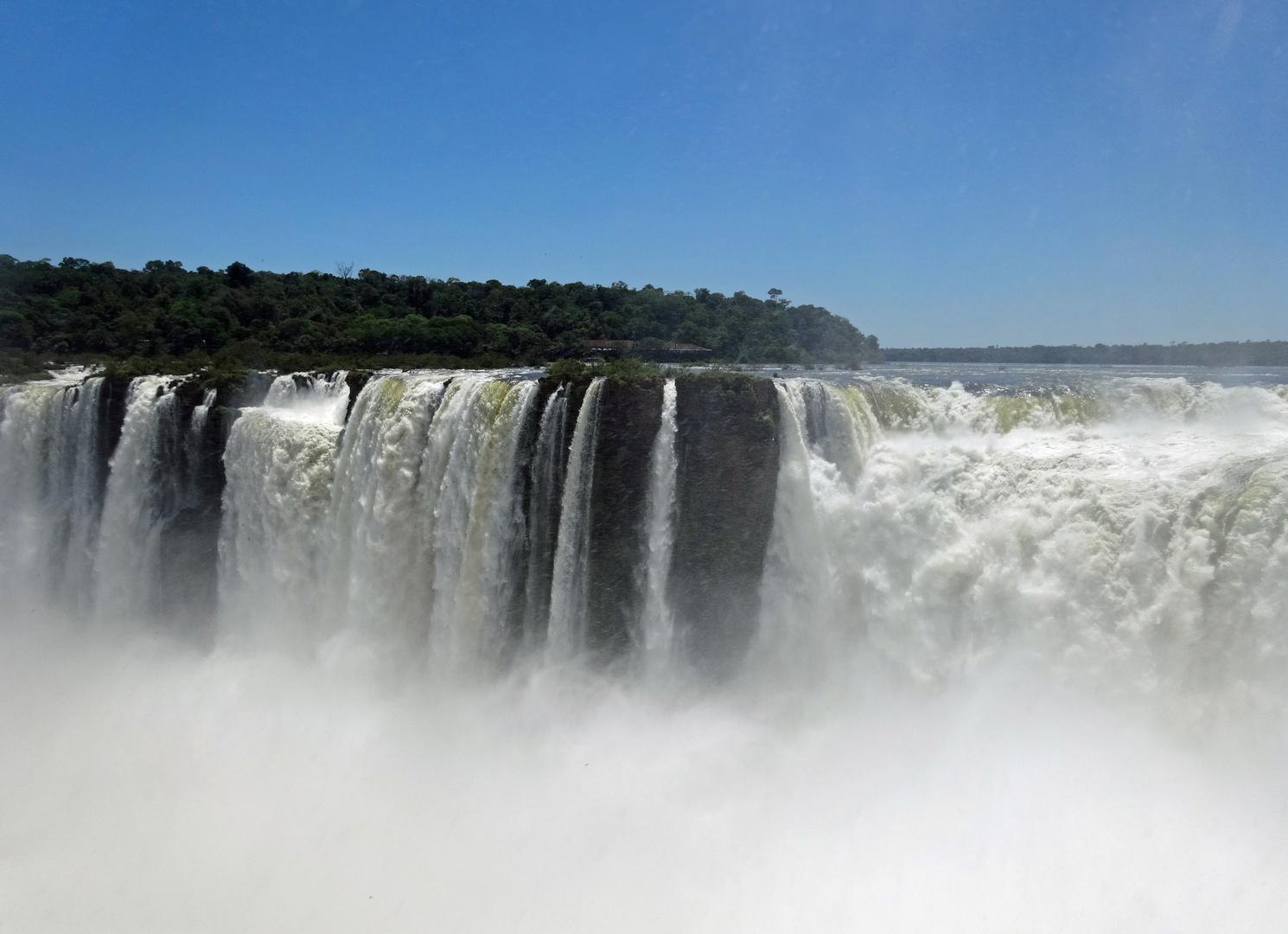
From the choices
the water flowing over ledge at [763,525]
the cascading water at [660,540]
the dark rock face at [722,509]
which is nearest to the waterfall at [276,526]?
the water flowing over ledge at [763,525]

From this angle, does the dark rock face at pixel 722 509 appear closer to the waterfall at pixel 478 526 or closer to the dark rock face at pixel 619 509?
the dark rock face at pixel 619 509

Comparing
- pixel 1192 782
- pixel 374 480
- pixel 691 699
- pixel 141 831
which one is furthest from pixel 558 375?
pixel 1192 782

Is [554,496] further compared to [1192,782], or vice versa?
[554,496]

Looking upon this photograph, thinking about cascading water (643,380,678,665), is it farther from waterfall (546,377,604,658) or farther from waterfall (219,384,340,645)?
waterfall (219,384,340,645)

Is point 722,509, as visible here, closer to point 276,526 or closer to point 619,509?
point 619,509

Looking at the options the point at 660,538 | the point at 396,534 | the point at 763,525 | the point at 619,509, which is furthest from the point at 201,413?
the point at 763,525

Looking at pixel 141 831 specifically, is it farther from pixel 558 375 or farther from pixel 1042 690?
pixel 1042 690

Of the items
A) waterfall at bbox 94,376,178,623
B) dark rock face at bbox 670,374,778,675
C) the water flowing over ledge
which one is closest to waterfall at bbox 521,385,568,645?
the water flowing over ledge

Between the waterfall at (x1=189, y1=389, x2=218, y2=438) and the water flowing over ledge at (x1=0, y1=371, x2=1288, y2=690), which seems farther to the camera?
the waterfall at (x1=189, y1=389, x2=218, y2=438)
